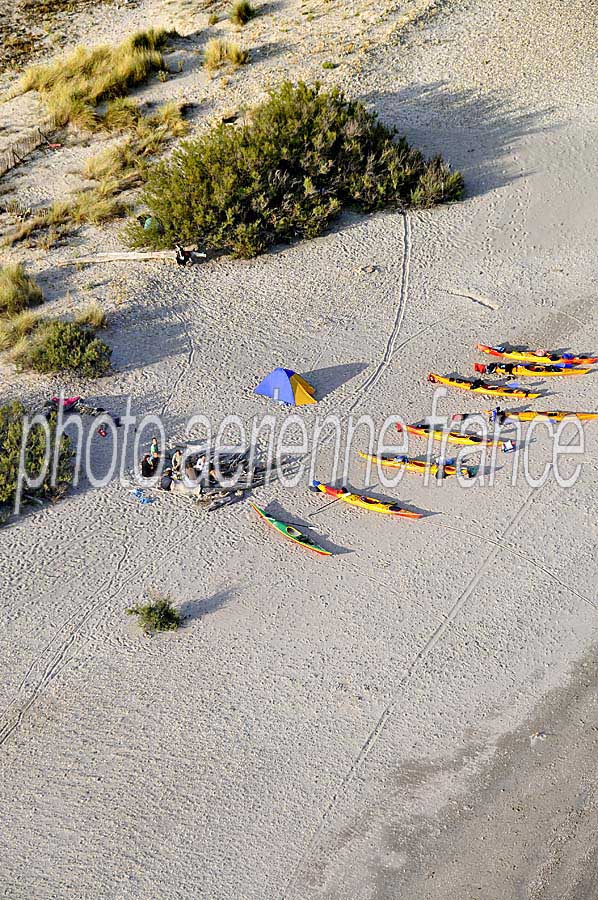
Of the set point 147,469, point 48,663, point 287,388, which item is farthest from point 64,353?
point 48,663

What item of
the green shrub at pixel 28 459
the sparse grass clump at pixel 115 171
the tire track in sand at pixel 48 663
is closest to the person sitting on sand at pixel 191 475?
the tire track in sand at pixel 48 663

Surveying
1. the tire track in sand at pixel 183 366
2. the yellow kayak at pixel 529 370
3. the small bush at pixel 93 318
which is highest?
the small bush at pixel 93 318

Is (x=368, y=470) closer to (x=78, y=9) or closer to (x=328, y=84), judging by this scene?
(x=328, y=84)

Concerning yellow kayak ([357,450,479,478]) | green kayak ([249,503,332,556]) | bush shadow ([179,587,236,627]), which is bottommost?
bush shadow ([179,587,236,627])

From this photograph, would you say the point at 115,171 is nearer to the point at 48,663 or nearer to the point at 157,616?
the point at 157,616

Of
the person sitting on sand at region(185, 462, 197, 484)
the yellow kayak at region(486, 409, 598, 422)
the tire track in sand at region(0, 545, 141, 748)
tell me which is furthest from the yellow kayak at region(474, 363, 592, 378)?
the tire track in sand at region(0, 545, 141, 748)

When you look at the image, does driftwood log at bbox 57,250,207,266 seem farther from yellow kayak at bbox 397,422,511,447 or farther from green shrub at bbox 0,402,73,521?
yellow kayak at bbox 397,422,511,447

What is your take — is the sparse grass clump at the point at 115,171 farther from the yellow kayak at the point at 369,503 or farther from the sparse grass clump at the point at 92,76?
the yellow kayak at the point at 369,503

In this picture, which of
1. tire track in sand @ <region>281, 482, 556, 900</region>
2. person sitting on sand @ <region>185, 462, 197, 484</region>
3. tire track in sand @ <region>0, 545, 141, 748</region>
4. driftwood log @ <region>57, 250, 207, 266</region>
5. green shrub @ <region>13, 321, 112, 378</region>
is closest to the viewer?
tire track in sand @ <region>281, 482, 556, 900</region>
